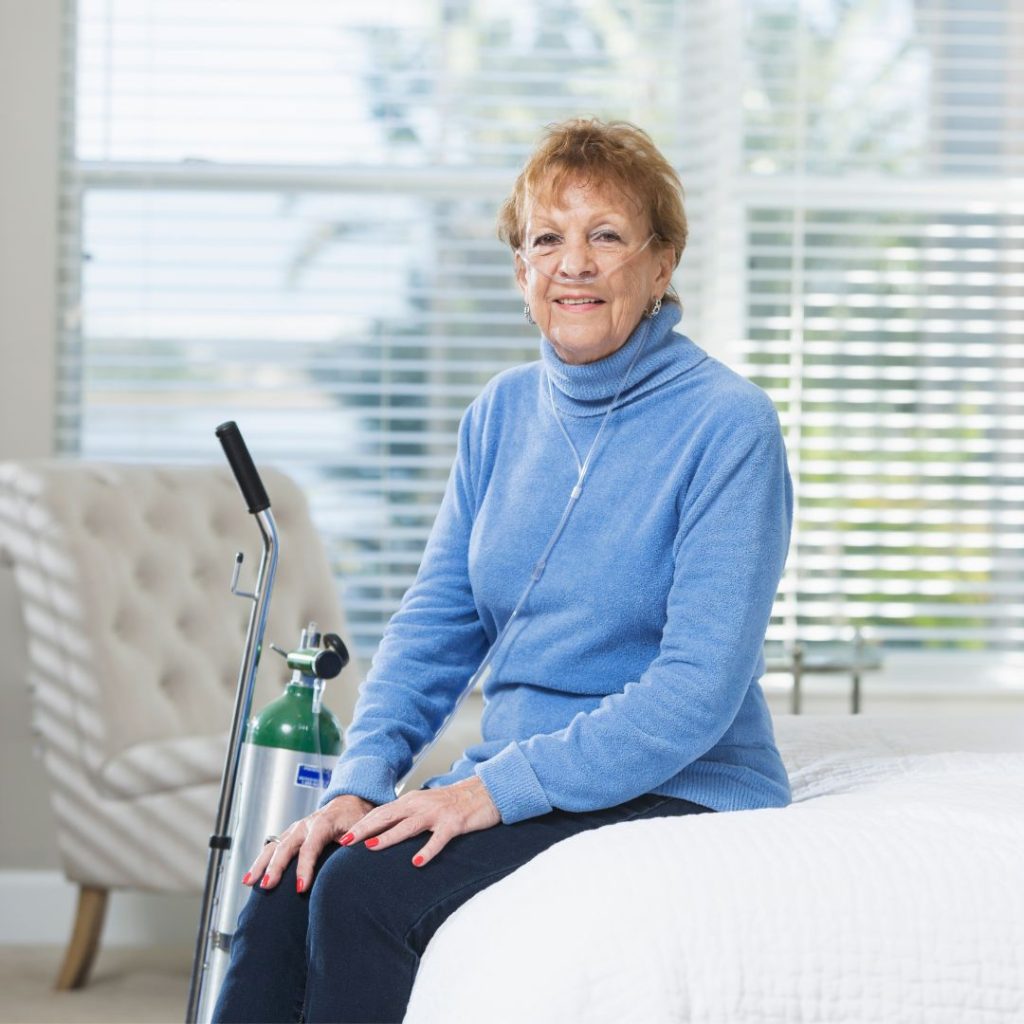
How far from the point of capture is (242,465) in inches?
68.4

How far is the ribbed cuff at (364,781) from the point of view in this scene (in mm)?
1617

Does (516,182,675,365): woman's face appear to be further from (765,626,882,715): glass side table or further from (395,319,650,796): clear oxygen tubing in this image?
(765,626,882,715): glass side table

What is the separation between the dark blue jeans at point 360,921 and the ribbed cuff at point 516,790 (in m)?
0.01

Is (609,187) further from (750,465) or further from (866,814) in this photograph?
(866,814)

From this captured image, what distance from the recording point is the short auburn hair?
171cm

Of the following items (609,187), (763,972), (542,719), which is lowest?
(763,972)

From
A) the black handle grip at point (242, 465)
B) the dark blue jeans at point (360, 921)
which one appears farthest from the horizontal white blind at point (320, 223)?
the dark blue jeans at point (360, 921)

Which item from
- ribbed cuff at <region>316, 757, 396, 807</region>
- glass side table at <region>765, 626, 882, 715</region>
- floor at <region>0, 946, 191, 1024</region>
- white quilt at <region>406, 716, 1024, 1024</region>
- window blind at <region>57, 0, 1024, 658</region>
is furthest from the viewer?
window blind at <region>57, 0, 1024, 658</region>

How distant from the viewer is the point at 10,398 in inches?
132

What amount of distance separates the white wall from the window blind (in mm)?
48

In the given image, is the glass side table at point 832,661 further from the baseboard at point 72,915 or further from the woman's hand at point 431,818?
the woman's hand at point 431,818

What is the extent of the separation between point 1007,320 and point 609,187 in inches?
81.0

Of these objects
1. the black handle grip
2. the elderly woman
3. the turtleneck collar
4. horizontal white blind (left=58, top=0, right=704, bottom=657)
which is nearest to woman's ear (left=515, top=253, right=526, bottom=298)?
the elderly woman

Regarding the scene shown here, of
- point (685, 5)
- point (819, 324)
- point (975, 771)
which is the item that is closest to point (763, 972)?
point (975, 771)
